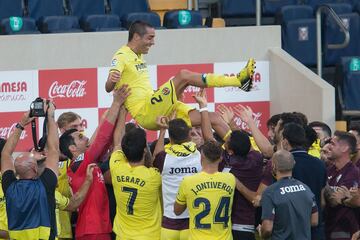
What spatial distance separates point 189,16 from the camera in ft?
53.4

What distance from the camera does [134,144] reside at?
10234 mm

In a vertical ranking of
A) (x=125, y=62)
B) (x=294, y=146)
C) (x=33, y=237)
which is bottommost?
(x=33, y=237)

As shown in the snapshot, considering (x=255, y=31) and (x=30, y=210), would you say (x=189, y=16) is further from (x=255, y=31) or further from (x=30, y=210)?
(x=30, y=210)

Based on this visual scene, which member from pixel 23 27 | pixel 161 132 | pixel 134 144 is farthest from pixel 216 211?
pixel 23 27

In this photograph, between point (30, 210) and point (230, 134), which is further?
point (230, 134)

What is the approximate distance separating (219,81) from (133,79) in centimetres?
87

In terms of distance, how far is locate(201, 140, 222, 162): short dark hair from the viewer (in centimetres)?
992

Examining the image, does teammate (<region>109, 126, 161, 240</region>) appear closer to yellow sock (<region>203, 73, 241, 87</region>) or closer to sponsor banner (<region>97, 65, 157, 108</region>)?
yellow sock (<region>203, 73, 241, 87</region>)

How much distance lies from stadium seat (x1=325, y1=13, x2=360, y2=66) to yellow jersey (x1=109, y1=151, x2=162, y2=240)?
7.17 metres

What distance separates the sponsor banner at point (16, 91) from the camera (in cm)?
1451

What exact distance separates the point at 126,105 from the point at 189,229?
1.71 meters

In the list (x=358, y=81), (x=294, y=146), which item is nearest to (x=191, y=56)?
(x=358, y=81)

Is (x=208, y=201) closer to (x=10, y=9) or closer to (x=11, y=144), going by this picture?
(x=11, y=144)

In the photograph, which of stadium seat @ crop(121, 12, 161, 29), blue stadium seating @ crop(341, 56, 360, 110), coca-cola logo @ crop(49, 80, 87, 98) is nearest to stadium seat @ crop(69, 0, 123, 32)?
stadium seat @ crop(121, 12, 161, 29)
